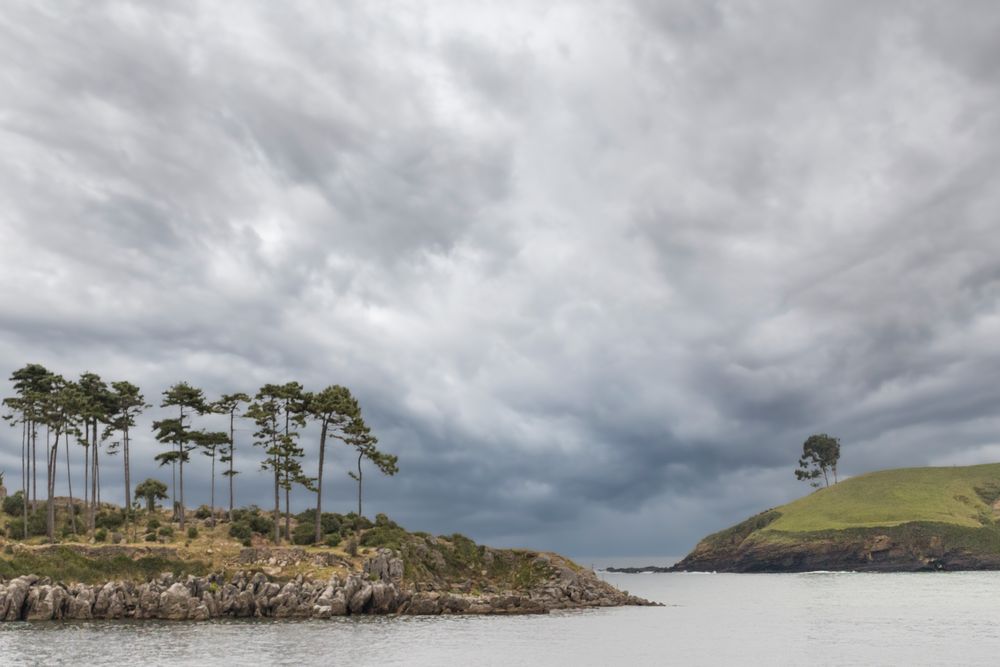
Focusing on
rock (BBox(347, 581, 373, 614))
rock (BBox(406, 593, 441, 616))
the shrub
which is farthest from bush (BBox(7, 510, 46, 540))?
rock (BBox(406, 593, 441, 616))

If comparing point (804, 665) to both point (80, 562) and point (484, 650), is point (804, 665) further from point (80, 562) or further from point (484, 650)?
point (80, 562)

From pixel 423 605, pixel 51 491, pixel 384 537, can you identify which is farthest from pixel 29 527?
pixel 423 605

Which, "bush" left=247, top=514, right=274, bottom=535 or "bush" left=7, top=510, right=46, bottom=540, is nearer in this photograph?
"bush" left=7, top=510, right=46, bottom=540

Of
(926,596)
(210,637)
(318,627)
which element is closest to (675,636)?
(318,627)

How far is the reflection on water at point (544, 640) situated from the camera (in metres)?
62.8

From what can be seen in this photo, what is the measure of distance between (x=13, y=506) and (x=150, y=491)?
71.0 ft

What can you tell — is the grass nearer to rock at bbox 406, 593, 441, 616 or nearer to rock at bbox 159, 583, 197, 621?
rock at bbox 159, 583, 197, 621

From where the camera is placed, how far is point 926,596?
14400 centimetres

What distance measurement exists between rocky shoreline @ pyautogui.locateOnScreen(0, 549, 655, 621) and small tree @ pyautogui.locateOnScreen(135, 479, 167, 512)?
1910 inches

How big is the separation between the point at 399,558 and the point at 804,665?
5749 centimetres

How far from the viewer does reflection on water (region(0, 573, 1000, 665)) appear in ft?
206

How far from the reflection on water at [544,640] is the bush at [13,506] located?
49.9 metres

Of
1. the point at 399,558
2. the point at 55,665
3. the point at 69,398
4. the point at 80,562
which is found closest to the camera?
the point at 55,665

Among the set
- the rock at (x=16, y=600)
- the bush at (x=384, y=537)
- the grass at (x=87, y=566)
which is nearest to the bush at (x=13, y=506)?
the grass at (x=87, y=566)
